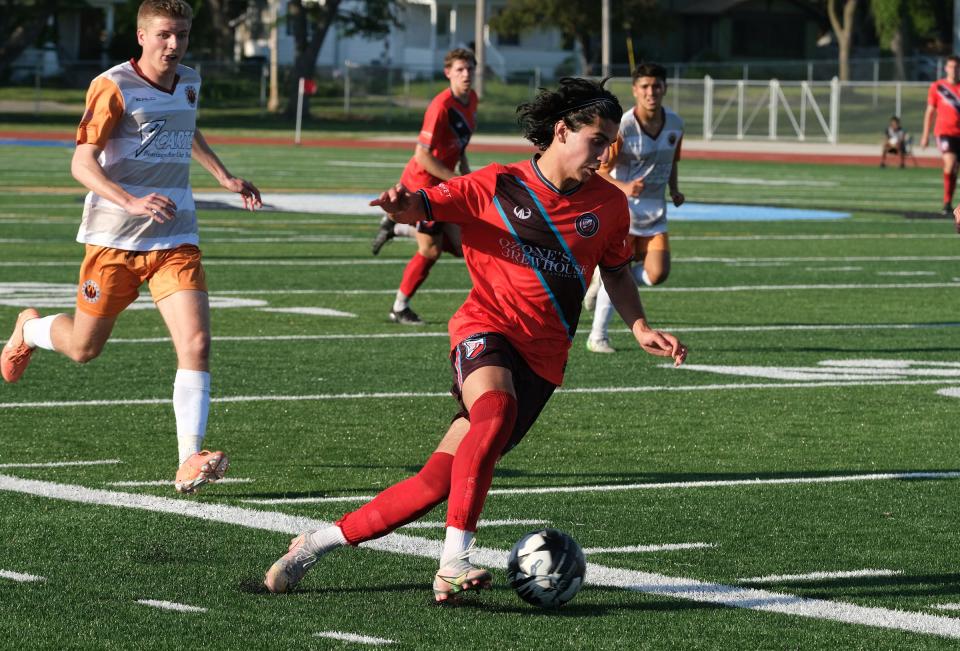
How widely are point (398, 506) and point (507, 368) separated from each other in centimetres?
58

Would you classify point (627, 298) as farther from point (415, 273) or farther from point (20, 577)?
point (415, 273)

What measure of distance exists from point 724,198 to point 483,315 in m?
24.5

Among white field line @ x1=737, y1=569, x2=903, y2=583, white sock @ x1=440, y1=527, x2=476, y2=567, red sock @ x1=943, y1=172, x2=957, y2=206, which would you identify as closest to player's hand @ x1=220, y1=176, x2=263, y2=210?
white sock @ x1=440, y1=527, x2=476, y2=567

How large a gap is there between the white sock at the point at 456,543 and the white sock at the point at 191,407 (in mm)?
1969

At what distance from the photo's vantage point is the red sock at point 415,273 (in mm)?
13734

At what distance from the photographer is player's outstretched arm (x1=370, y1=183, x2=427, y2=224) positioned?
18.9ft

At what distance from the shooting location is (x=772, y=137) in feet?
185

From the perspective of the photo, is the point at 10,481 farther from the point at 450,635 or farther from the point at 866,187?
the point at 866,187

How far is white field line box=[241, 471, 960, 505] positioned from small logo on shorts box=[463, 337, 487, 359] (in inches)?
67.0

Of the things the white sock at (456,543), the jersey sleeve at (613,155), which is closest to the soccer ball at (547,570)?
the white sock at (456,543)

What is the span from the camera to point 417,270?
45.1 feet

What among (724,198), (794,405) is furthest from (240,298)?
(724,198)

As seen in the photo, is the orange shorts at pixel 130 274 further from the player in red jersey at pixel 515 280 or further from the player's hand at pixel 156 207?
the player in red jersey at pixel 515 280

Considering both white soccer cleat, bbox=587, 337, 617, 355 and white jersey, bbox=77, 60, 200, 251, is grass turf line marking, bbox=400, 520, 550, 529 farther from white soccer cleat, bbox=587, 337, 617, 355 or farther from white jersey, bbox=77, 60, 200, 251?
white soccer cleat, bbox=587, 337, 617, 355
